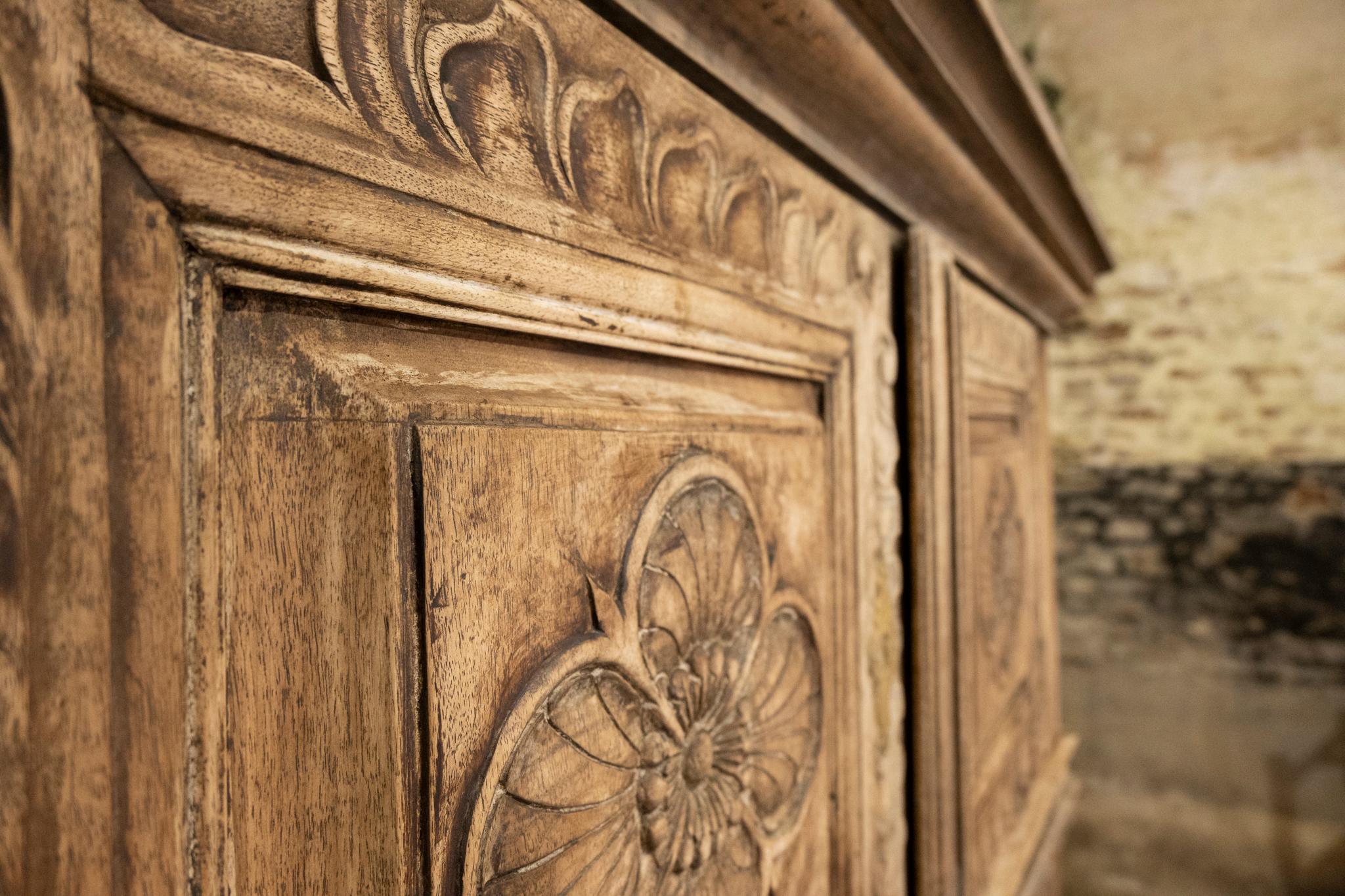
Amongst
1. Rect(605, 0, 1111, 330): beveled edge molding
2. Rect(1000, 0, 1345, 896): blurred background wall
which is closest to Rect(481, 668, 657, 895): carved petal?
Rect(605, 0, 1111, 330): beveled edge molding

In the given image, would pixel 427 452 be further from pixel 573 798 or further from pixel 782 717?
pixel 782 717

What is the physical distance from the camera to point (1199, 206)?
9.27 feet

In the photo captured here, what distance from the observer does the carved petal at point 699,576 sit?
0.56 metres

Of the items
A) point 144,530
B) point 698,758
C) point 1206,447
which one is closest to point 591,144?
point 144,530

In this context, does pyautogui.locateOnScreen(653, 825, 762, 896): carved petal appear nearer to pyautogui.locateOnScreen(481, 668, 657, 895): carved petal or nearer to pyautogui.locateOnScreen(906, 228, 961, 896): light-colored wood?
pyautogui.locateOnScreen(481, 668, 657, 895): carved petal

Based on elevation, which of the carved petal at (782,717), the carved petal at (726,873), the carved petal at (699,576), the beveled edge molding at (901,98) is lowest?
the carved petal at (726,873)

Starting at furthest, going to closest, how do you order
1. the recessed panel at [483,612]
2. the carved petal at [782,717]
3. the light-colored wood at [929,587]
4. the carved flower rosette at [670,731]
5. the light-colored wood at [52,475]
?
the light-colored wood at [929,587] → the carved petal at [782,717] → the carved flower rosette at [670,731] → the recessed panel at [483,612] → the light-colored wood at [52,475]

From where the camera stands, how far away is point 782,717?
0.72 metres

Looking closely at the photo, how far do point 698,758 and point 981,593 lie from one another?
94 cm

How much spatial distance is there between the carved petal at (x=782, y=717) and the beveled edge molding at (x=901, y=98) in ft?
1.61

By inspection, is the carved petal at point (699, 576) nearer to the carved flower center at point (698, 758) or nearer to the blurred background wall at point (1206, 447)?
the carved flower center at point (698, 758)

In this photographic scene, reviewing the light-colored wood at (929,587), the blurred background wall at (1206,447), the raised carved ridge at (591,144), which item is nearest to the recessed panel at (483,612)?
the raised carved ridge at (591,144)

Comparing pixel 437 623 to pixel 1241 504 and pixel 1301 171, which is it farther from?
pixel 1301 171

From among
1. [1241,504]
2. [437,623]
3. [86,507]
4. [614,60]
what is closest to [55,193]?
[86,507]
